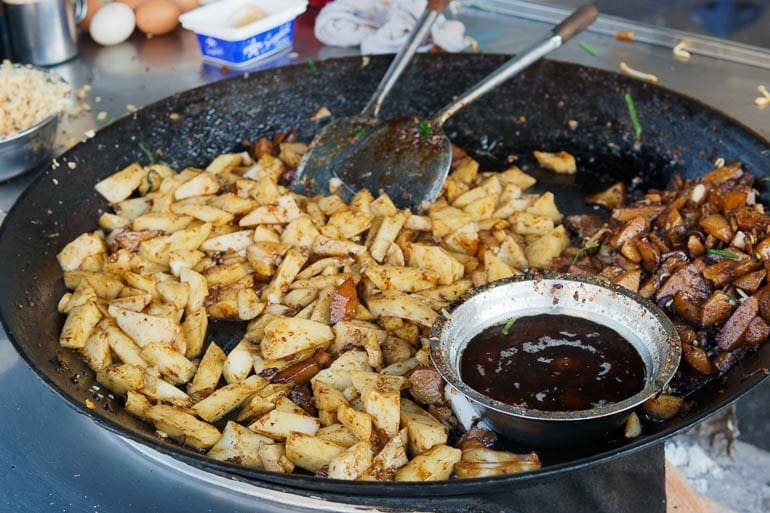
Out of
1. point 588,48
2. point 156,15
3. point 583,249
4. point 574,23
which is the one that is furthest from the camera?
point 156,15

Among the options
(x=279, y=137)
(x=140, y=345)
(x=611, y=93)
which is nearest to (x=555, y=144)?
(x=611, y=93)

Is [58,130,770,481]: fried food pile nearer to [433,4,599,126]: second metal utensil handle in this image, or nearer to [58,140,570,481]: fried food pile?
[58,140,570,481]: fried food pile

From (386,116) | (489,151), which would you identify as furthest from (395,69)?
(489,151)

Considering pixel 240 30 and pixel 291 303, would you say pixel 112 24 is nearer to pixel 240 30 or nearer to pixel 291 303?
pixel 240 30

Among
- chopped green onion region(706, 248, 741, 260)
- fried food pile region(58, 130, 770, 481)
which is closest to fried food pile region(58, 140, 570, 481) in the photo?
fried food pile region(58, 130, 770, 481)

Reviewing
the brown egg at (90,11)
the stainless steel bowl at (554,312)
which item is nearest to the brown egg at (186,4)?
the brown egg at (90,11)

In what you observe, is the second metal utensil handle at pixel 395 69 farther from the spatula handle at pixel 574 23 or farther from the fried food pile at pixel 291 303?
the spatula handle at pixel 574 23

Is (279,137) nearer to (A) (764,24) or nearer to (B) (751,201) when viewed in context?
(B) (751,201)
